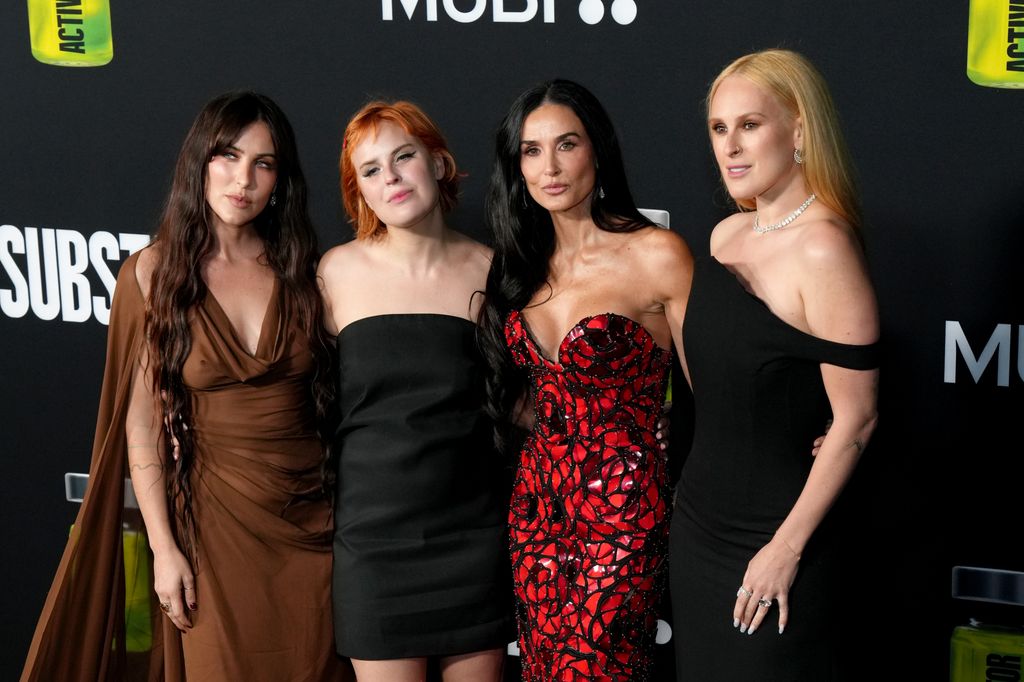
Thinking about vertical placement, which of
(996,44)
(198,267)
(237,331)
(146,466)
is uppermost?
(996,44)

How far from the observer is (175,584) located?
2451mm

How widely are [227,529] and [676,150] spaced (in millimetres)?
1329

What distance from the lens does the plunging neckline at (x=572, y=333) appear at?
92.0 inches

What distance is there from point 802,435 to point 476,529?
76 cm

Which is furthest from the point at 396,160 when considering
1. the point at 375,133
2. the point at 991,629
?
the point at 991,629

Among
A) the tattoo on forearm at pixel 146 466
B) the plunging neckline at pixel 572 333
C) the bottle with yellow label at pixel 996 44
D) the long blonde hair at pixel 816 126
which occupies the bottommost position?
the tattoo on forearm at pixel 146 466

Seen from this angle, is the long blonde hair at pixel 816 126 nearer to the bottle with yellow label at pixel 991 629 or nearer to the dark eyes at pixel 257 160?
the dark eyes at pixel 257 160

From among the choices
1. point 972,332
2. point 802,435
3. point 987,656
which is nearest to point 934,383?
point 972,332

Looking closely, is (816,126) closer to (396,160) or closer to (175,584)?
(396,160)

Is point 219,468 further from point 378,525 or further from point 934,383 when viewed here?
point 934,383

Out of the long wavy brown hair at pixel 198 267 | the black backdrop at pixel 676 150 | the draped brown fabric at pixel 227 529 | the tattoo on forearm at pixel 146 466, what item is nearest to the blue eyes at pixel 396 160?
the long wavy brown hair at pixel 198 267

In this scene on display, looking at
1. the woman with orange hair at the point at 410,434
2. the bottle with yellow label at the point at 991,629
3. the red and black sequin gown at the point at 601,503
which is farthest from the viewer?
the bottle with yellow label at the point at 991,629

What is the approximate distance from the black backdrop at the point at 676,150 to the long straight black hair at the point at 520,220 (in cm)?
47

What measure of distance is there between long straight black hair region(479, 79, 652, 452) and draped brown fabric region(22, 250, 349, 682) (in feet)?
1.26
